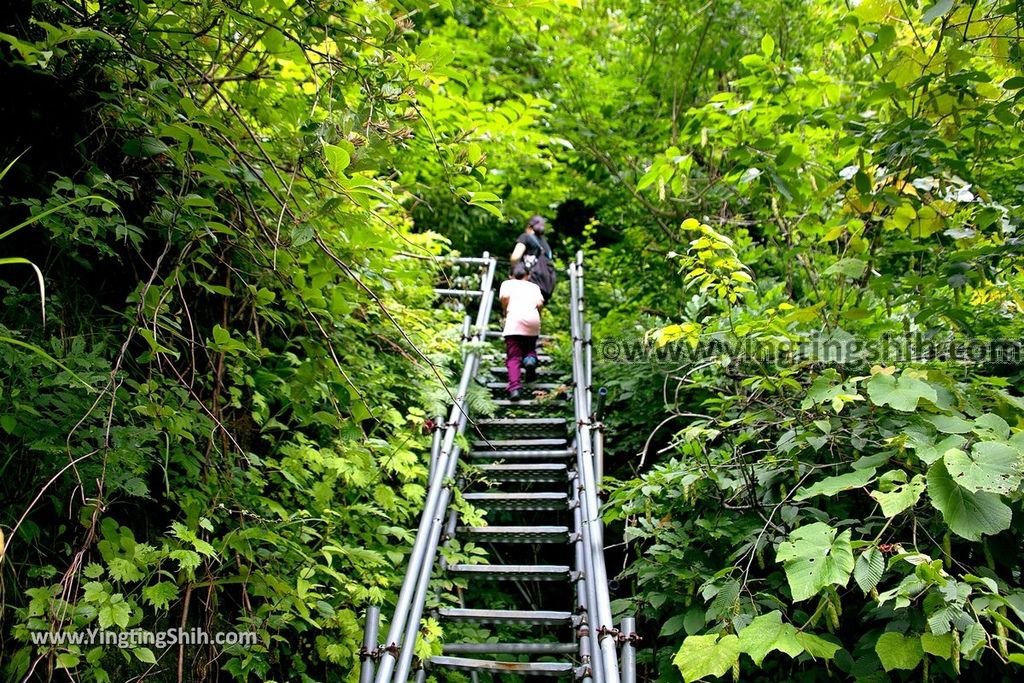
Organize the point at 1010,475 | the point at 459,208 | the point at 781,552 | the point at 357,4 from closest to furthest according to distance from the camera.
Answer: the point at 1010,475
the point at 781,552
the point at 357,4
the point at 459,208

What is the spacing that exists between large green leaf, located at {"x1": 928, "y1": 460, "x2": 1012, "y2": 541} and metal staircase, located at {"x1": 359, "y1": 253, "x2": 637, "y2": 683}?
1044 millimetres

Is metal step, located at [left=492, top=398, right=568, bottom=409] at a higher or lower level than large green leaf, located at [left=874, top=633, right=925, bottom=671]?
higher

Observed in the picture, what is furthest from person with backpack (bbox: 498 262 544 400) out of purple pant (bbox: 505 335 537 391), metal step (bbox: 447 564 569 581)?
metal step (bbox: 447 564 569 581)

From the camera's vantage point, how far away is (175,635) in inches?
94.0

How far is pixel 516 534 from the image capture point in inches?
145

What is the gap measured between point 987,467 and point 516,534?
2.38 m

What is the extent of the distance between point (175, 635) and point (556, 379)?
12.6 ft

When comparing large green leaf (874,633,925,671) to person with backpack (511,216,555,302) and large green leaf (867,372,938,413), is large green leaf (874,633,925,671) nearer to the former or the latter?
large green leaf (867,372,938,413)

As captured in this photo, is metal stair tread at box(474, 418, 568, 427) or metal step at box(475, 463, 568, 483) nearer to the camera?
metal step at box(475, 463, 568, 483)

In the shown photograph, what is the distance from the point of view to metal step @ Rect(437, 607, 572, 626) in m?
3.11

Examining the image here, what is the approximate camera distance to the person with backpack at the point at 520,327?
5.40 metres

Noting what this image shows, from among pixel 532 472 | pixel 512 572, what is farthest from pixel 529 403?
pixel 512 572

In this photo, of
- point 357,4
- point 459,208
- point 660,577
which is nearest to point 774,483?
point 660,577

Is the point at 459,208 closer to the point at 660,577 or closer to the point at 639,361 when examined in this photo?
the point at 639,361
